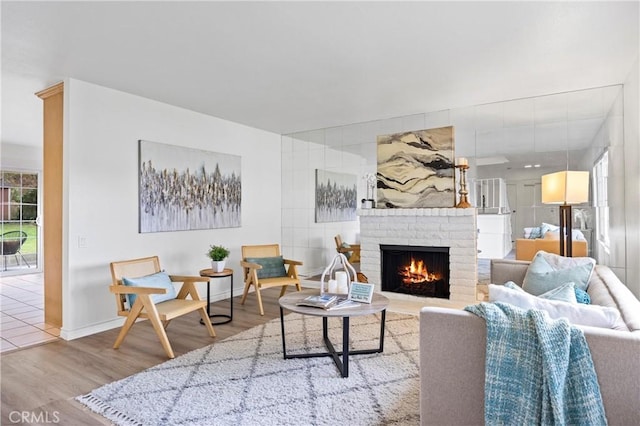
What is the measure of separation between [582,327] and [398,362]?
1.62 meters

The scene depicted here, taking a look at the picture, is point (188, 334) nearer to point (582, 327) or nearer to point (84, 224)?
point (84, 224)

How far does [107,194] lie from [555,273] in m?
4.21

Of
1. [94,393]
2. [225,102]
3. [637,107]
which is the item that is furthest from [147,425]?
[637,107]

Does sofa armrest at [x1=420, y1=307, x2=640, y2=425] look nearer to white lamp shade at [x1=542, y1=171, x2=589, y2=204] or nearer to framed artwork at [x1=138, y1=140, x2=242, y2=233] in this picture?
white lamp shade at [x1=542, y1=171, x2=589, y2=204]

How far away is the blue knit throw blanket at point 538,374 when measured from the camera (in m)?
1.50

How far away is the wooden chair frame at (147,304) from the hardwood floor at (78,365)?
5.9 inches

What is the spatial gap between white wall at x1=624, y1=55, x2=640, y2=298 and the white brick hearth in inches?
58.7

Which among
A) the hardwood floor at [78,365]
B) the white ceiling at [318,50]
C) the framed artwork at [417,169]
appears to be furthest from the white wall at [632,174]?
the hardwood floor at [78,365]

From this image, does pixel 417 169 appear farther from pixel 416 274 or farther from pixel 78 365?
pixel 78 365

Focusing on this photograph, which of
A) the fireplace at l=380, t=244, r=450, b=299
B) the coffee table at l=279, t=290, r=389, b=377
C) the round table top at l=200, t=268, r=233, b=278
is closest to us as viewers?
the coffee table at l=279, t=290, r=389, b=377

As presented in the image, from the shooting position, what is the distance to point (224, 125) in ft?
17.6

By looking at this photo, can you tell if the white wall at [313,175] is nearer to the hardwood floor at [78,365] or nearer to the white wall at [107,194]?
the white wall at [107,194]

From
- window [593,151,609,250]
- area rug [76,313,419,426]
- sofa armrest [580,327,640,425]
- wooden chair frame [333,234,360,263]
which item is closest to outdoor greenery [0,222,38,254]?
wooden chair frame [333,234,360,263]

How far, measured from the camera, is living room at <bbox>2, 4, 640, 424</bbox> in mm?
3080
